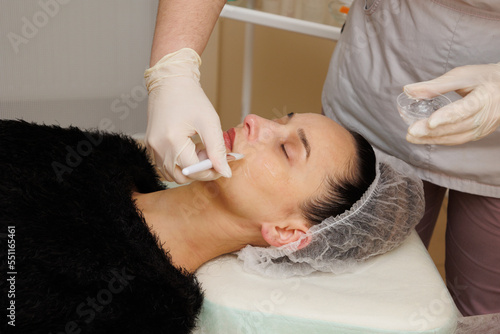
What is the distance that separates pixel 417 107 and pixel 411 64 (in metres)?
0.21

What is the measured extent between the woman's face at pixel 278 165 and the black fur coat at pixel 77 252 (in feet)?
0.85

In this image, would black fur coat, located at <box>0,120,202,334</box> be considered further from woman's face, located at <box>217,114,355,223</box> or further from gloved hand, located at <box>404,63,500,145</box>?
gloved hand, located at <box>404,63,500,145</box>

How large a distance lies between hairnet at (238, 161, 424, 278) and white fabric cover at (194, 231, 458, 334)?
4 centimetres

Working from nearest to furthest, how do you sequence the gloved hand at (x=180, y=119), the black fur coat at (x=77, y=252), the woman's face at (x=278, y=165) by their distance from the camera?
the black fur coat at (x=77, y=252) → the gloved hand at (x=180, y=119) → the woman's face at (x=278, y=165)

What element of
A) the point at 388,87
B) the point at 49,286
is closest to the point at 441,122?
the point at 388,87

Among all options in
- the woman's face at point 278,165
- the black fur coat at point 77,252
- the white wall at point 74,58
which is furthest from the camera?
the white wall at point 74,58

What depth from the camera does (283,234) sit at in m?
1.40

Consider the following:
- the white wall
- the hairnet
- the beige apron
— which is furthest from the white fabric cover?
the white wall

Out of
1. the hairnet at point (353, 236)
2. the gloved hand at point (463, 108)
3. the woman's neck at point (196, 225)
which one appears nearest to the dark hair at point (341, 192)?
the hairnet at point (353, 236)

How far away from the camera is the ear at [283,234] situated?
1389 millimetres

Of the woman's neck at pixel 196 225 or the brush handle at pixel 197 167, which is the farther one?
the woman's neck at pixel 196 225

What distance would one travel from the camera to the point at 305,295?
1322 mm

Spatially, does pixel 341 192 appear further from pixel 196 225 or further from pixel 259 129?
pixel 196 225

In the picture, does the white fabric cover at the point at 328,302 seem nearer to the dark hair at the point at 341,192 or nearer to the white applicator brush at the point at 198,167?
the dark hair at the point at 341,192
